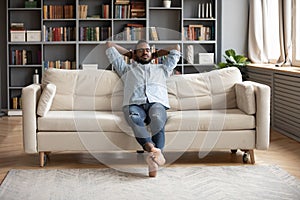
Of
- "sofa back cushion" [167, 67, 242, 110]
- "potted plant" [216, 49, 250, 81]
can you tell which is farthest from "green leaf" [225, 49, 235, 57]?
"sofa back cushion" [167, 67, 242, 110]

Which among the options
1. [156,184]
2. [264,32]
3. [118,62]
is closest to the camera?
[156,184]

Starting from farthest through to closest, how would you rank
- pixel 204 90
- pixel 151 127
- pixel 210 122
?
pixel 204 90
pixel 210 122
pixel 151 127

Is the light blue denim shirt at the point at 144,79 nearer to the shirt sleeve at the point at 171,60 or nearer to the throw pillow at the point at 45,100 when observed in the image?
the shirt sleeve at the point at 171,60

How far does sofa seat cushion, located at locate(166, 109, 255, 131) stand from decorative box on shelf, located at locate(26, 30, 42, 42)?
3.58 m

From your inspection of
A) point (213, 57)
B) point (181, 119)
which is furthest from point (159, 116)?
point (213, 57)

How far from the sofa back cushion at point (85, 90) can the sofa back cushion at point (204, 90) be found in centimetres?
50

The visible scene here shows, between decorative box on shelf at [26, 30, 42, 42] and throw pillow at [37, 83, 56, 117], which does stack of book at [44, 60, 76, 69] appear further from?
throw pillow at [37, 83, 56, 117]

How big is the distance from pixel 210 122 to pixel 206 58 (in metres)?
3.36

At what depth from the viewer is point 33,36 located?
7410mm

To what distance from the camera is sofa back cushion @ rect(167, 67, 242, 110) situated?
4789 millimetres

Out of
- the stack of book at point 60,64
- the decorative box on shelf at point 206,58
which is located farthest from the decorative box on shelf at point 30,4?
the decorative box on shelf at point 206,58

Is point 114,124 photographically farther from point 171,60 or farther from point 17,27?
point 17,27

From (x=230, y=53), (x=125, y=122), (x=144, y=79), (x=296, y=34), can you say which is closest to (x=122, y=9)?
(x=230, y=53)

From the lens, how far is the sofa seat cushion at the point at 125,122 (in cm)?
427
